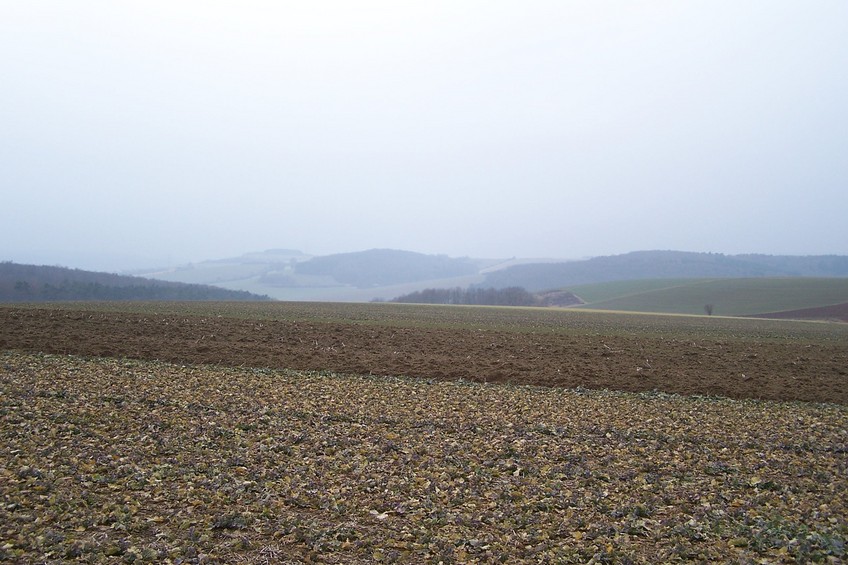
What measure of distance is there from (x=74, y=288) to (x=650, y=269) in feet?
497

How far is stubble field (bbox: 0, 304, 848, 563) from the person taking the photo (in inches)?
253

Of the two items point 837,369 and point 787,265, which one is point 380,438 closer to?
point 837,369

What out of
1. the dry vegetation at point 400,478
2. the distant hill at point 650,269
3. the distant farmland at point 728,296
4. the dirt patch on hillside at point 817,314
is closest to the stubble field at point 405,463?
the dry vegetation at point 400,478

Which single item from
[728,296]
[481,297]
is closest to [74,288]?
[481,297]

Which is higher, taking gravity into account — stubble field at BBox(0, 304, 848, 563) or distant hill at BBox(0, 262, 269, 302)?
distant hill at BBox(0, 262, 269, 302)

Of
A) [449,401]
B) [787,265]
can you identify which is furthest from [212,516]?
[787,265]

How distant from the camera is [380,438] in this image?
33.6ft

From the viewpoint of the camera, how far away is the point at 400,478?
832 centimetres

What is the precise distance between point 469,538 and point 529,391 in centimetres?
897

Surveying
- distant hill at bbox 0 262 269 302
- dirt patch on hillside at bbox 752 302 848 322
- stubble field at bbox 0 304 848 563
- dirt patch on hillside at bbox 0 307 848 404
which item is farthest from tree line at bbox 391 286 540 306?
stubble field at bbox 0 304 848 563

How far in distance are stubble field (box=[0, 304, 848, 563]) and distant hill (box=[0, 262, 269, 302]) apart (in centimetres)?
6304

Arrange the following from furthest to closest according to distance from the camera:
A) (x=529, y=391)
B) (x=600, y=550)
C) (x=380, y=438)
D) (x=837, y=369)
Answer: (x=837, y=369), (x=529, y=391), (x=380, y=438), (x=600, y=550)

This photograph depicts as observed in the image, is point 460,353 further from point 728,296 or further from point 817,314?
point 728,296

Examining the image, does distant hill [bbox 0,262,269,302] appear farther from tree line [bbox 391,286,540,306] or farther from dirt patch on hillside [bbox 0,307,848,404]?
dirt patch on hillside [bbox 0,307,848,404]
